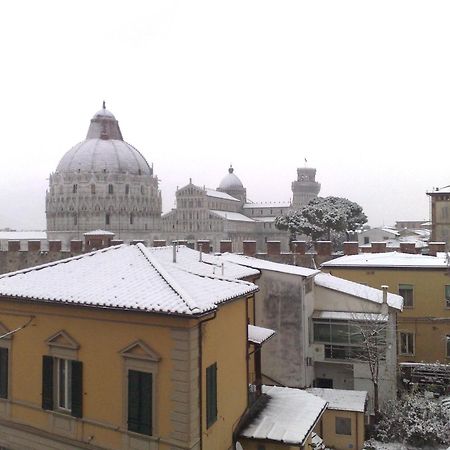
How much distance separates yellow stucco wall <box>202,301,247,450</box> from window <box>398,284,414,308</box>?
13.2 meters

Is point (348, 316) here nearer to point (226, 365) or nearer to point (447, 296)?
point (447, 296)

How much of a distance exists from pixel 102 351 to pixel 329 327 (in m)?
10.6

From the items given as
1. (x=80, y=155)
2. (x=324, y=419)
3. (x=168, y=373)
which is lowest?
(x=324, y=419)

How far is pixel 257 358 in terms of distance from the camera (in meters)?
13.5

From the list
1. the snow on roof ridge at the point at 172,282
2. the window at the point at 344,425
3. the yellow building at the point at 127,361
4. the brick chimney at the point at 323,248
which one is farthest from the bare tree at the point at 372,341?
the brick chimney at the point at 323,248

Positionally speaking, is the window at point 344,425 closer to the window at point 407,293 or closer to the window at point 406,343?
the window at point 406,343

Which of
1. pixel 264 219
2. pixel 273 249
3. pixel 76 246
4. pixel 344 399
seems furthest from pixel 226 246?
pixel 264 219

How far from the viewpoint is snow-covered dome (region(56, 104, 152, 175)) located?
75.3 metres

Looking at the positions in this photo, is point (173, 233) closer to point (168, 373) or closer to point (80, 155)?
point (80, 155)

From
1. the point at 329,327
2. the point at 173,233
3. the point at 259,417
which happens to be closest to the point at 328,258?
the point at 329,327

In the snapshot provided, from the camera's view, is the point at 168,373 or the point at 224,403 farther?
the point at 224,403

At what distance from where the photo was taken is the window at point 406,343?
22.5m

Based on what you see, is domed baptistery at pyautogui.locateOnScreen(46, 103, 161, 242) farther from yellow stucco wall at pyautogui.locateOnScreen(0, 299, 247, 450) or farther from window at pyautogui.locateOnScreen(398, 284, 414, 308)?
yellow stucco wall at pyautogui.locateOnScreen(0, 299, 247, 450)

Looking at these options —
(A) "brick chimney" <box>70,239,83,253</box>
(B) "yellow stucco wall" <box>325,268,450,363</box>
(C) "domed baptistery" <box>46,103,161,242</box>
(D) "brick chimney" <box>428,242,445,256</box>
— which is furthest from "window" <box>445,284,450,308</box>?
(C) "domed baptistery" <box>46,103,161,242</box>
